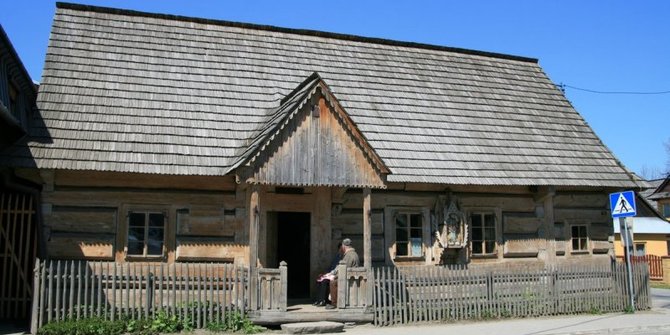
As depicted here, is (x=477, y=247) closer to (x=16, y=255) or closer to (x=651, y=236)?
(x=16, y=255)

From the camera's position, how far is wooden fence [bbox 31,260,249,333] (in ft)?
36.8

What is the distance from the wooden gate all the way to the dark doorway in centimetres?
573

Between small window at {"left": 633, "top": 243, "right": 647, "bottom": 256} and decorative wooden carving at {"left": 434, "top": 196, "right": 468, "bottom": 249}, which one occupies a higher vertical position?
decorative wooden carving at {"left": 434, "top": 196, "right": 468, "bottom": 249}

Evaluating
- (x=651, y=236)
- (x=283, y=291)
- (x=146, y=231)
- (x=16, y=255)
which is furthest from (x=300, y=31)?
(x=651, y=236)

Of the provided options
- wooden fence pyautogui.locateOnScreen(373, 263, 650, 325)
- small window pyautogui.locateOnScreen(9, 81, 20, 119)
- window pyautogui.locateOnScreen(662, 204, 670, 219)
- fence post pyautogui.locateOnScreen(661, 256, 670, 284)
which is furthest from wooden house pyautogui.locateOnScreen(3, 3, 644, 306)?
window pyautogui.locateOnScreen(662, 204, 670, 219)

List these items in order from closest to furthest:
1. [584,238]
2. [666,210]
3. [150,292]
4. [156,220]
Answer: [150,292], [156,220], [584,238], [666,210]

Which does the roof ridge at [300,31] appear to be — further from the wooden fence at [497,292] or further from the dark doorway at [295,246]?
the wooden fence at [497,292]

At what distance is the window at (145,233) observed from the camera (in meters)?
13.2

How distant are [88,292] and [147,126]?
386 cm

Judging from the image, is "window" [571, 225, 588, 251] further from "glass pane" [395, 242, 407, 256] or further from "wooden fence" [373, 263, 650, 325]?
"glass pane" [395, 242, 407, 256]

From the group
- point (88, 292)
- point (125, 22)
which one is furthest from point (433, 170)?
point (125, 22)

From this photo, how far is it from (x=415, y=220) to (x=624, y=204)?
508 centimetres

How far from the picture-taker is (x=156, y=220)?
13445 millimetres

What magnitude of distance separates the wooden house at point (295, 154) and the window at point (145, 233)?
41 millimetres
